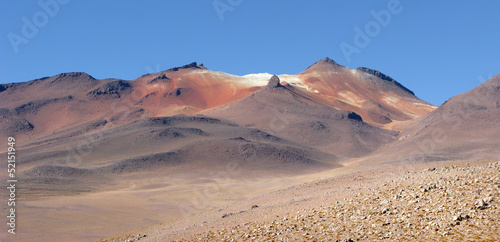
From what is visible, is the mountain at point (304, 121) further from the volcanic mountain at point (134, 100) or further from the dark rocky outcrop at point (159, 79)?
the dark rocky outcrop at point (159, 79)

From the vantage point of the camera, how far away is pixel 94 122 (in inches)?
5423

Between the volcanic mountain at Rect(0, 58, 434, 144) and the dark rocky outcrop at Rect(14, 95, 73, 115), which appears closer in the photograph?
the volcanic mountain at Rect(0, 58, 434, 144)

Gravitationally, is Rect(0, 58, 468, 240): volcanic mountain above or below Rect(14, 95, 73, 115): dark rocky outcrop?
below

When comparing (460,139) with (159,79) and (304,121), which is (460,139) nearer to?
(304,121)

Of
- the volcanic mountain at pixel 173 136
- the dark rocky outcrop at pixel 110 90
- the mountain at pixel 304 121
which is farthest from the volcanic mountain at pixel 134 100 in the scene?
the mountain at pixel 304 121

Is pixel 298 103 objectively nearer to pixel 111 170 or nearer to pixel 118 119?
pixel 118 119

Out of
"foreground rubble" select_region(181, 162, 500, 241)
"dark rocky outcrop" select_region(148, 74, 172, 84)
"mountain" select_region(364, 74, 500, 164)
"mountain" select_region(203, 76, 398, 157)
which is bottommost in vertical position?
"foreground rubble" select_region(181, 162, 500, 241)

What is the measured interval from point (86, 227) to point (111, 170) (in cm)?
4140

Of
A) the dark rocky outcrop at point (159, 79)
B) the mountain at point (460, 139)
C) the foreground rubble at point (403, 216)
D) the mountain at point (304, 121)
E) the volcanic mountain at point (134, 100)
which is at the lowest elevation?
the foreground rubble at point (403, 216)

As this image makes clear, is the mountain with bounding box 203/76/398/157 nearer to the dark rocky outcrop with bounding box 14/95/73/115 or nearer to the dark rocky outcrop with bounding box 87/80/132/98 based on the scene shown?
the dark rocky outcrop with bounding box 87/80/132/98

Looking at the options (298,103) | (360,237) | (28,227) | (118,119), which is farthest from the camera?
(118,119)

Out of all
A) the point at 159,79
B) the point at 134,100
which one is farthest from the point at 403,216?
the point at 159,79

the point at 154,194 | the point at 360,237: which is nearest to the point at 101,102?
the point at 154,194

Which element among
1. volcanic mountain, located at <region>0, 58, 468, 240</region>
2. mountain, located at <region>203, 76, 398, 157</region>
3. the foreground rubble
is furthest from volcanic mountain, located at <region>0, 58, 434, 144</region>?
the foreground rubble
